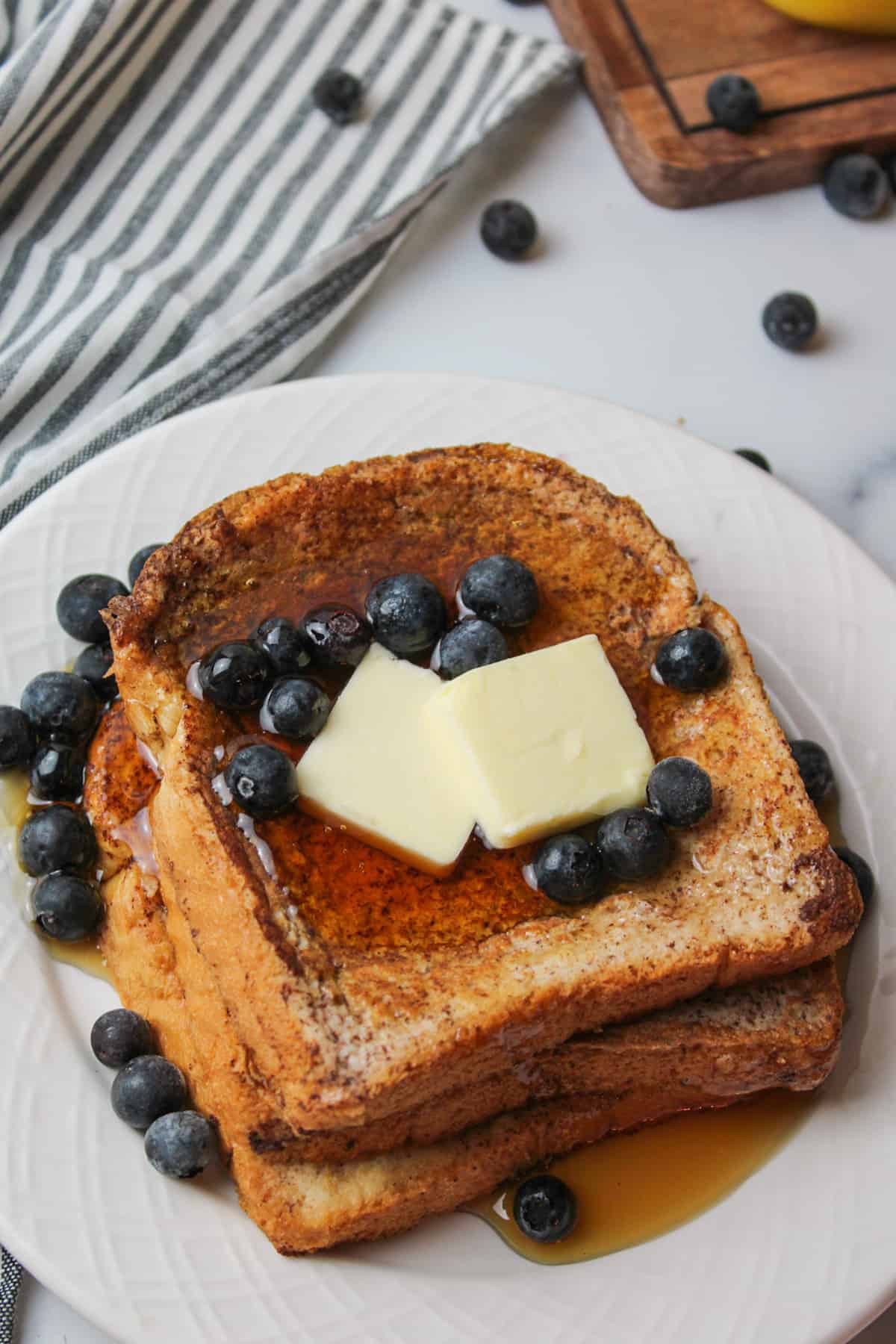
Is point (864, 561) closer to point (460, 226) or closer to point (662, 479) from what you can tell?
point (662, 479)

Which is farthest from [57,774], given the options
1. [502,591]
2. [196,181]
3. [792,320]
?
[792,320]

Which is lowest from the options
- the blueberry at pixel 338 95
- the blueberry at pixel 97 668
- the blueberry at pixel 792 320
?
the blueberry at pixel 792 320

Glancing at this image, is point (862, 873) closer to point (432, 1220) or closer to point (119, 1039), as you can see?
point (432, 1220)

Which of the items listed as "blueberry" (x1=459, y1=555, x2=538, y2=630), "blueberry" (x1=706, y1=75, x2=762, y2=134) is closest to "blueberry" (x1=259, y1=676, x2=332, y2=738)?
"blueberry" (x1=459, y1=555, x2=538, y2=630)

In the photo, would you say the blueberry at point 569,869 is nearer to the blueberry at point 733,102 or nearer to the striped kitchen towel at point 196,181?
the striped kitchen towel at point 196,181

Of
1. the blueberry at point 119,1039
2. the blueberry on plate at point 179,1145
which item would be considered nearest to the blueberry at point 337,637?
the blueberry at point 119,1039

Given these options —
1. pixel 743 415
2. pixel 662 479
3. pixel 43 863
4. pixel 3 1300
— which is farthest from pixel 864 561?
pixel 3 1300
